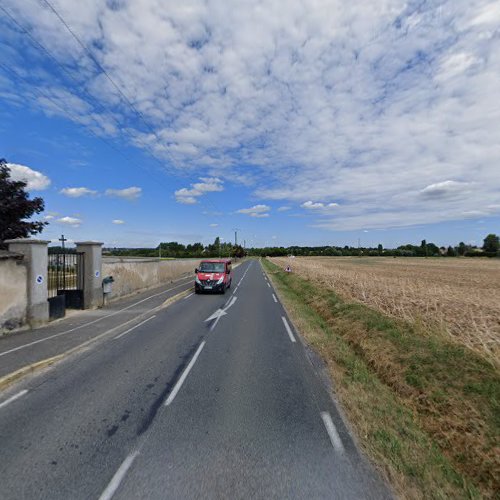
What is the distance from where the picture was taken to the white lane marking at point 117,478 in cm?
295

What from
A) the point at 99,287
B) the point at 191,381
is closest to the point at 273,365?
the point at 191,381

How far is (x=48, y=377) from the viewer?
587 cm

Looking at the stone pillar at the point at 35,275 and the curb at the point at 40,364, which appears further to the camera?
the stone pillar at the point at 35,275

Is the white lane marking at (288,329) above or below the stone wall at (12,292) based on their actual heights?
below

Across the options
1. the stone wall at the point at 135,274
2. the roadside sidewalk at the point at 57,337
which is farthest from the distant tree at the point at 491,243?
the roadside sidewalk at the point at 57,337

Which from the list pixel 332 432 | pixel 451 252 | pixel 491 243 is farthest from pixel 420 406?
pixel 451 252

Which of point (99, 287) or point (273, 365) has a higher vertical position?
point (99, 287)

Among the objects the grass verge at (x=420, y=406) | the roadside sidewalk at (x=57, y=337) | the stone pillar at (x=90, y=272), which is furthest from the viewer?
A: the stone pillar at (x=90, y=272)

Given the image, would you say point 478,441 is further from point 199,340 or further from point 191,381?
point 199,340

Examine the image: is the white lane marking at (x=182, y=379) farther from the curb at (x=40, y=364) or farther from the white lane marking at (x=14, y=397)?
the curb at (x=40, y=364)

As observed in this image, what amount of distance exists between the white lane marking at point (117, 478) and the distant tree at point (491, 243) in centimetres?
14781

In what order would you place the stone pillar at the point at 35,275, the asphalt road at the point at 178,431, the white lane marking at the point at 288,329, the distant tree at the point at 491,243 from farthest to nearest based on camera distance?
the distant tree at the point at 491,243 < the stone pillar at the point at 35,275 < the white lane marking at the point at 288,329 < the asphalt road at the point at 178,431

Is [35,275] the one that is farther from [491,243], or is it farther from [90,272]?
[491,243]

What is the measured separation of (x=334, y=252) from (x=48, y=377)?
16398cm
